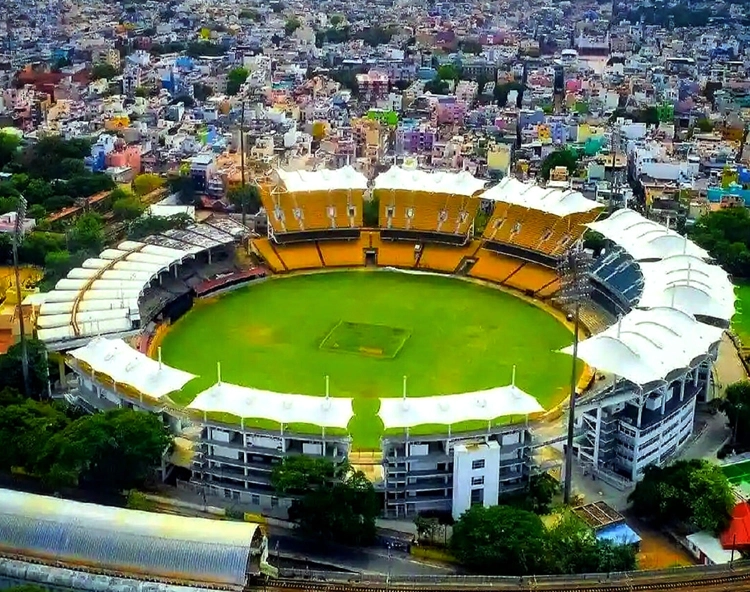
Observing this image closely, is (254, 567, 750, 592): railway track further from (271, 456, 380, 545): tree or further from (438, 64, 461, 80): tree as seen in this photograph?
(438, 64, 461, 80): tree

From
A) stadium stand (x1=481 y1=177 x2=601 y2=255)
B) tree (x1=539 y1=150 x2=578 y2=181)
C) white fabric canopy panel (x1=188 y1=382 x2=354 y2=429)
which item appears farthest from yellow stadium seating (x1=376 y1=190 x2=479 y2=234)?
white fabric canopy panel (x1=188 y1=382 x2=354 y2=429)

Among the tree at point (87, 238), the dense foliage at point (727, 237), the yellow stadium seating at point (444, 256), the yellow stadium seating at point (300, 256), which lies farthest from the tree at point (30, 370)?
the dense foliage at point (727, 237)

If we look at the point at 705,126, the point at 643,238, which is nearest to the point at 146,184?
the point at 643,238

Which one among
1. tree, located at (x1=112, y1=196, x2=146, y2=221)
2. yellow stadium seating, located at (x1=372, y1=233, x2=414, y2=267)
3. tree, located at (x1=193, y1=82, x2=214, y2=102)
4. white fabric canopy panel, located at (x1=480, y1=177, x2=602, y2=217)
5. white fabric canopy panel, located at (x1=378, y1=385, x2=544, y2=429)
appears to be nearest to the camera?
white fabric canopy panel, located at (x1=378, y1=385, x2=544, y2=429)

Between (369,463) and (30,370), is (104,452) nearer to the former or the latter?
(30,370)

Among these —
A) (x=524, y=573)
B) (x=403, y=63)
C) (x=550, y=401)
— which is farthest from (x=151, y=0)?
(x=524, y=573)

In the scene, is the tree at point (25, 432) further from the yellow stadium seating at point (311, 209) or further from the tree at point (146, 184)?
the tree at point (146, 184)
